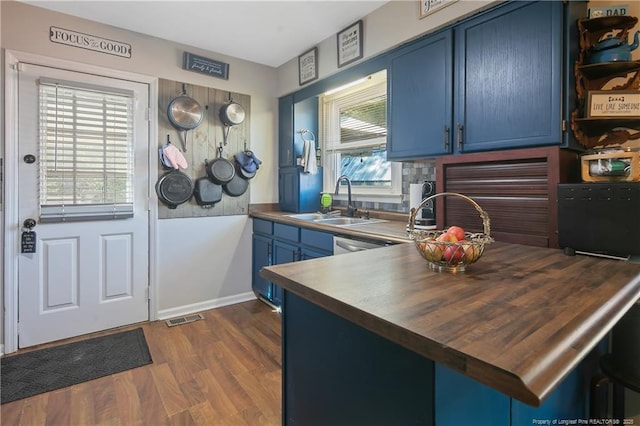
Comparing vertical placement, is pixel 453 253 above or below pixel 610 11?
below

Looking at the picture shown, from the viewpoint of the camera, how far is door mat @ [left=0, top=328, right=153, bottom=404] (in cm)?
193

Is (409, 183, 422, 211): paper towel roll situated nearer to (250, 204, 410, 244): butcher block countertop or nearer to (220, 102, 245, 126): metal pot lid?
(250, 204, 410, 244): butcher block countertop

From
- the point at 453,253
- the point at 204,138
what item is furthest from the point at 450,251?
the point at 204,138

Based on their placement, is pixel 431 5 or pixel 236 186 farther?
pixel 236 186

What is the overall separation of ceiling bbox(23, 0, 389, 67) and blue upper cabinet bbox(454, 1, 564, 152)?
862mm

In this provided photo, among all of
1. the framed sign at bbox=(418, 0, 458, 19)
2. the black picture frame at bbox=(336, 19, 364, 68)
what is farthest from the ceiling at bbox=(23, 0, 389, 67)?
the framed sign at bbox=(418, 0, 458, 19)

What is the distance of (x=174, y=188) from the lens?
114 inches

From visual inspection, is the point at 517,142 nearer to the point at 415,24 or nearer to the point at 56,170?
the point at 415,24

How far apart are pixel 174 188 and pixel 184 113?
0.67 metres

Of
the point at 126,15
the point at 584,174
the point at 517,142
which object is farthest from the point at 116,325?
the point at 584,174

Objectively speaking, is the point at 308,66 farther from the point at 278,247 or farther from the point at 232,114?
the point at 278,247

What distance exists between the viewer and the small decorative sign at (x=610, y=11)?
152cm

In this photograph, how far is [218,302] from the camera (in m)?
3.23

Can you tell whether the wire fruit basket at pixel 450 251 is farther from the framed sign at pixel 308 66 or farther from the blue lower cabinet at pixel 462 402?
the framed sign at pixel 308 66
